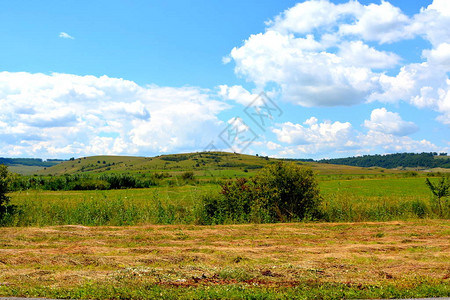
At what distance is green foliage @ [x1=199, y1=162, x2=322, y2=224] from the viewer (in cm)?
1573

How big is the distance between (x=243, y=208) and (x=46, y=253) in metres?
8.91

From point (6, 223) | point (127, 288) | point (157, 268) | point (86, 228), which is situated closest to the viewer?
point (127, 288)

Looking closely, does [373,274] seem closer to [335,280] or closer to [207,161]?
[335,280]

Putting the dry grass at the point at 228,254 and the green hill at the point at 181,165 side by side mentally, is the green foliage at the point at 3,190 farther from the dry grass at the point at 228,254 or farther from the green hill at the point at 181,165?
the green hill at the point at 181,165

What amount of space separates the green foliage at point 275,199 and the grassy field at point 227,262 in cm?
245

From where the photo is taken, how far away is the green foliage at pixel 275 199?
1573cm

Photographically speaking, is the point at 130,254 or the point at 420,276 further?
the point at 130,254

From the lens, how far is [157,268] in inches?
291

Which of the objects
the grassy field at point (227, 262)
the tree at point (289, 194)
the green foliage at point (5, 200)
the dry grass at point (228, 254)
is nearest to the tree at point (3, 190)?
the green foliage at point (5, 200)

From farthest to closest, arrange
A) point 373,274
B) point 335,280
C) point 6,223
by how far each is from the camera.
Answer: point 6,223 → point 373,274 → point 335,280

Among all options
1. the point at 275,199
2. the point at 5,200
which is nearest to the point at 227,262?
the point at 275,199

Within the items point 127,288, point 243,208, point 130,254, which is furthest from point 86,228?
point 127,288

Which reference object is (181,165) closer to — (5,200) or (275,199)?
(5,200)

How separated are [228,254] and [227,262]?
0.75m
